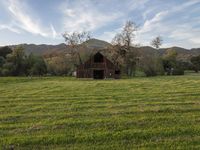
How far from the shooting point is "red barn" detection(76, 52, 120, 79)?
45.5 metres

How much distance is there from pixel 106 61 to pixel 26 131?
38.5m

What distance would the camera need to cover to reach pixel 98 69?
45.7m

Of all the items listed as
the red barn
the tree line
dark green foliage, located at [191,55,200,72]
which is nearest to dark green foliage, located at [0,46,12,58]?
the tree line

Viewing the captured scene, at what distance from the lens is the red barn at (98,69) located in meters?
45.5

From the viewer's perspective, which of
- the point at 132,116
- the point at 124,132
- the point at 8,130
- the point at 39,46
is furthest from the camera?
the point at 39,46

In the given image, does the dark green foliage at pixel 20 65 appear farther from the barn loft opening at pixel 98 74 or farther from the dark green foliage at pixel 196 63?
the dark green foliage at pixel 196 63

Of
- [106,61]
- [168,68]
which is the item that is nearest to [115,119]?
[106,61]

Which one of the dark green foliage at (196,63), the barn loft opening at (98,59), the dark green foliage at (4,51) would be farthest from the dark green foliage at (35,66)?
the dark green foliage at (196,63)

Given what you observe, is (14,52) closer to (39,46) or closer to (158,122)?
(158,122)

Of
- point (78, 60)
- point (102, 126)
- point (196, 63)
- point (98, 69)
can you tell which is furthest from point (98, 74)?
point (196, 63)

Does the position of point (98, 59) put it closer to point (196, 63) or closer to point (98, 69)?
point (98, 69)

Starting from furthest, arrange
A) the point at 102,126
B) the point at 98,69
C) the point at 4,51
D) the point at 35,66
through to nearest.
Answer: the point at 4,51, the point at 35,66, the point at 98,69, the point at 102,126

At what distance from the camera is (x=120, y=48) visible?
54.4 metres

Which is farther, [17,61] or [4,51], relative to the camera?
[4,51]
